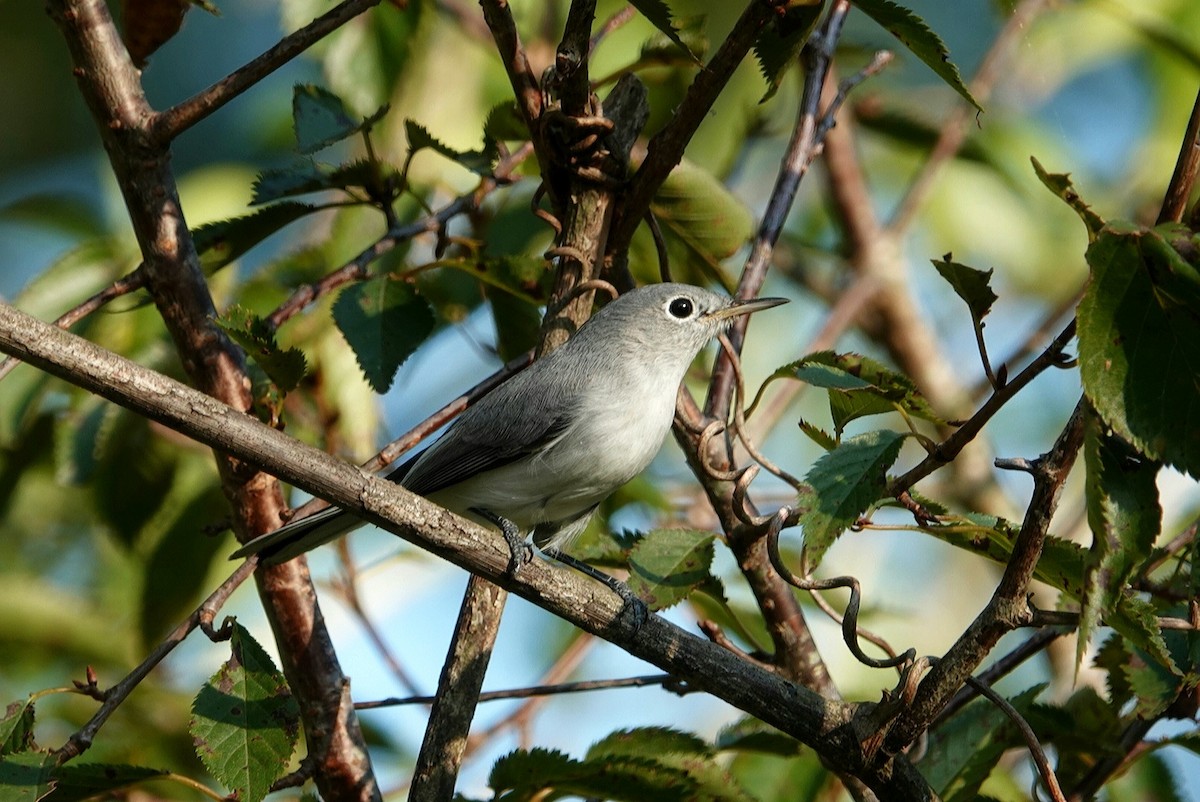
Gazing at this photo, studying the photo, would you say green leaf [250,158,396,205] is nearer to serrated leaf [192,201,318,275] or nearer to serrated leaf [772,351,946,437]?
serrated leaf [192,201,318,275]

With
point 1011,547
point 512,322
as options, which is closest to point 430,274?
point 512,322

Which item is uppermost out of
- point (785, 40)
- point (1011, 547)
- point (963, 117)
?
point (963, 117)

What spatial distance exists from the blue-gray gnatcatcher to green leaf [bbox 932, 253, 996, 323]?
1.21 metres

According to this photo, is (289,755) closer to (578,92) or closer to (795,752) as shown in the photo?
(795,752)

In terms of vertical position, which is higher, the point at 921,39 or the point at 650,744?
the point at 921,39

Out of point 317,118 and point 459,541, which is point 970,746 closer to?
point 459,541

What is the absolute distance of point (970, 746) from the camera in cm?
250

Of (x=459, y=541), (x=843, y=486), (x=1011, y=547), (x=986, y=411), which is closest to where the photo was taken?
(x=986, y=411)

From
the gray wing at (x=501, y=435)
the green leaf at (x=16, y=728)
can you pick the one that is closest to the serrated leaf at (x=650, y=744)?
the gray wing at (x=501, y=435)

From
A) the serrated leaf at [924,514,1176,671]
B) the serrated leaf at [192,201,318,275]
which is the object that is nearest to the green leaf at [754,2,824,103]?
the serrated leaf at [924,514,1176,671]

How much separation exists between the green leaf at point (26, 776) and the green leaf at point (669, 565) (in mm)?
1082

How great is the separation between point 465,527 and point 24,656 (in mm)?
2437

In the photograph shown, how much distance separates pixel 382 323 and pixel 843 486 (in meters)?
1.18

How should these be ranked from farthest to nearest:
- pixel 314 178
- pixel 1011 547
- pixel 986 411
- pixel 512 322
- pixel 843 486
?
pixel 512 322, pixel 314 178, pixel 1011 547, pixel 843 486, pixel 986 411
